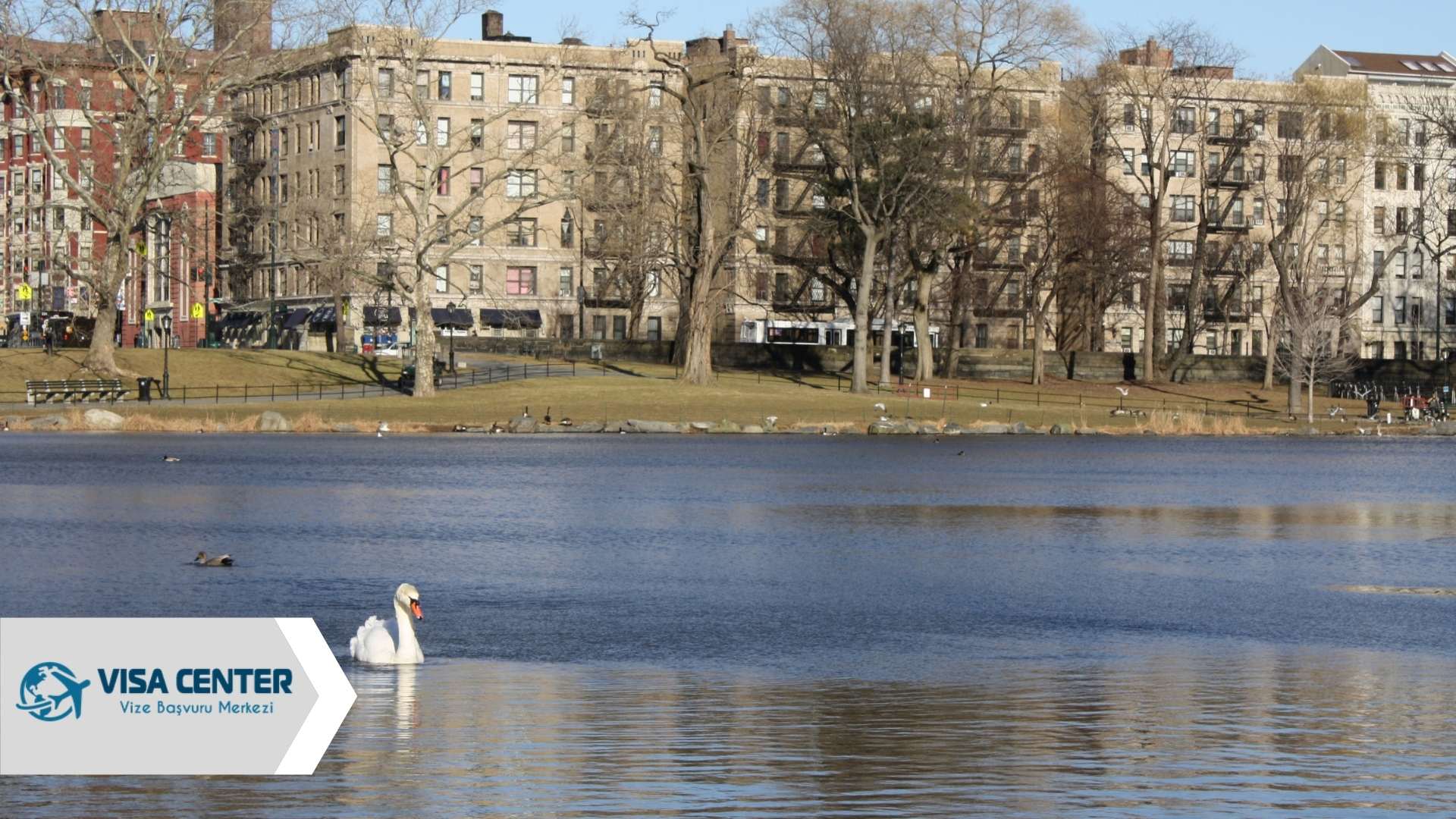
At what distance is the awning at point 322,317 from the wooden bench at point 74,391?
4254 cm

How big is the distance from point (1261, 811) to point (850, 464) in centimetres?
4716

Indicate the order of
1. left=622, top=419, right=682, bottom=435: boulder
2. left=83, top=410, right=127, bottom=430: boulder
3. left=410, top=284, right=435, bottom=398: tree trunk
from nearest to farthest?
left=83, top=410, right=127, bottom=430: boulder < left=622, top=419, right=682, bottom=435: boulder < left=410, top=284, right=435, bottom=398: tree trunk

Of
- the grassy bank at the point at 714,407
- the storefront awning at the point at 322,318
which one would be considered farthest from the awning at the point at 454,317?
the grassy bank at the point at 714,407

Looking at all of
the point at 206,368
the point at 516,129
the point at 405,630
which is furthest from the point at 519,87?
the point at 405,630

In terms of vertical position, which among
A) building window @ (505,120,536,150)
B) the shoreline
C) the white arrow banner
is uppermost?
building window @ (505,120,536,150)

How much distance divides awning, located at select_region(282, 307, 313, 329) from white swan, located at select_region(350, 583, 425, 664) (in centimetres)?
11084

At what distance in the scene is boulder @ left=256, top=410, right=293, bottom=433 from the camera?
2933 inches

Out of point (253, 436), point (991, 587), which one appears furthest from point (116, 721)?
point (253, 436)

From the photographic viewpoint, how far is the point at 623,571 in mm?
30875

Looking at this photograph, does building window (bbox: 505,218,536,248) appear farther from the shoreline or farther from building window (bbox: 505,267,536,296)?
the shoreline

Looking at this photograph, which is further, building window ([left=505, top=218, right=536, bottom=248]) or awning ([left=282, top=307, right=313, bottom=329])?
building window ([left=505, top=218, right=536, bottom=248])

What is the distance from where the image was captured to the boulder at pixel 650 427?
8006cm

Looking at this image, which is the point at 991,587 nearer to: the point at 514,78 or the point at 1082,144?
the point at 1082,144

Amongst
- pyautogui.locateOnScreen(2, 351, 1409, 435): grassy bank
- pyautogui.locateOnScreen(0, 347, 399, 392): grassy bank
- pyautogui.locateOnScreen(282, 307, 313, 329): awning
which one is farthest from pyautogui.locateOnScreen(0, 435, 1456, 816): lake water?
pyautogui.locateOnScreen(282, 307, 313, 329): awning
